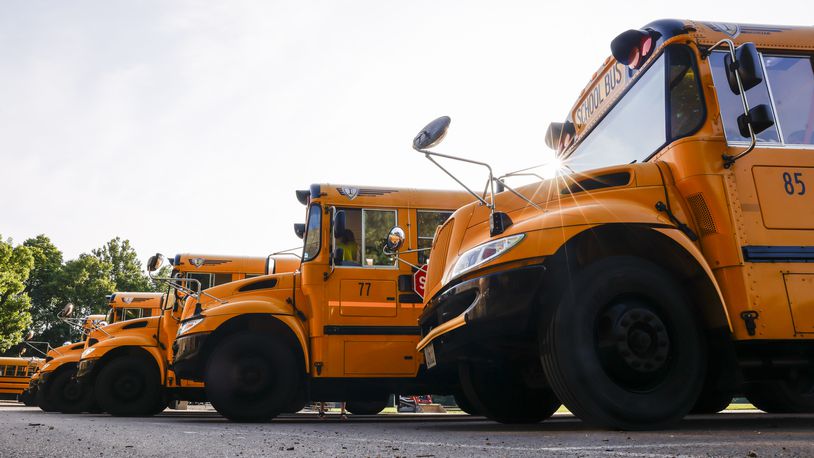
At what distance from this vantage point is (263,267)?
10625mm

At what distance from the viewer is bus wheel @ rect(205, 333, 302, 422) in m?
6.45

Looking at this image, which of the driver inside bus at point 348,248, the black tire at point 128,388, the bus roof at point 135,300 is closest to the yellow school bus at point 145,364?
the black tire at point 128,388

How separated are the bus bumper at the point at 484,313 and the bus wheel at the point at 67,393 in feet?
33.5

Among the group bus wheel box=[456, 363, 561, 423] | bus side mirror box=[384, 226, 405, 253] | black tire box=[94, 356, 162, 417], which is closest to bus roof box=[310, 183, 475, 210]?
bus side mirror box=[384, 226, 405, 253]

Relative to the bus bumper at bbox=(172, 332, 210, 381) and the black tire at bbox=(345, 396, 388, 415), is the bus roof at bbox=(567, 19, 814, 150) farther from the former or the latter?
the black tire at bbox=(345, 396, 388, 415)

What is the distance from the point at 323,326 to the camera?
6867mm

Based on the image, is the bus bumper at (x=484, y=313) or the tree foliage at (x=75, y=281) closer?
the bus bumper at (x=484, y=313)

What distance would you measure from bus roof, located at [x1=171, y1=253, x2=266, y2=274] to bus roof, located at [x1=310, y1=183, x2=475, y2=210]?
12.3 feet

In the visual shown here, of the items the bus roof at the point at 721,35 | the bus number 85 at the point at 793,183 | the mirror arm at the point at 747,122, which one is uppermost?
the bus roof at the point at 721,35

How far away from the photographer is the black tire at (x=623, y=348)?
3451 millimetres

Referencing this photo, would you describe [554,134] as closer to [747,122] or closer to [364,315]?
[747,122]

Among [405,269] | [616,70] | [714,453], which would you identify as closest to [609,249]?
[714,453]

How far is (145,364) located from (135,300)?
419 cm

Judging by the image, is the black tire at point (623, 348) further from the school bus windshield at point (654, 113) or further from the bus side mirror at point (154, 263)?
the bus side mirror at point (154, 263)
